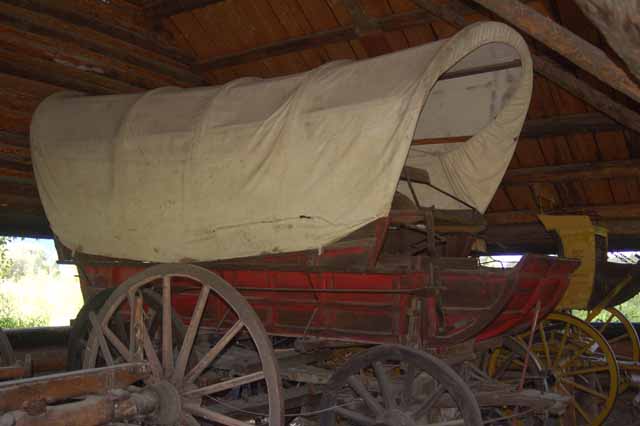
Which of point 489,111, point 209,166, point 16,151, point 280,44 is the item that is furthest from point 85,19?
point 489,111

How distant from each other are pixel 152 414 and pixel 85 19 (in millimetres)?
4833

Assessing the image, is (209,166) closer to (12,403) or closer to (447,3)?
(12,403)

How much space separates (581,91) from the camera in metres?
6.07

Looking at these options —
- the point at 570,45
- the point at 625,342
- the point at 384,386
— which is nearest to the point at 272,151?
the point at 384,386

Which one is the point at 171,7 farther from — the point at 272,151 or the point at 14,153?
the point at 272,151

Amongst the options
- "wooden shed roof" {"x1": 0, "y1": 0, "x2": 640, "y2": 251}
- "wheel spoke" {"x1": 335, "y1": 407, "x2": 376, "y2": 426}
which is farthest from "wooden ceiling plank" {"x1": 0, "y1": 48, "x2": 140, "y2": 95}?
"wheel spoke" {"x1": 335, "y1": 407, "x2": 376, "y2": 426}

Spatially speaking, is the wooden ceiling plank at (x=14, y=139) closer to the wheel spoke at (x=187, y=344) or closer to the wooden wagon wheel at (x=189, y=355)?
the wooden wagon wheel at (x=189, y=355)

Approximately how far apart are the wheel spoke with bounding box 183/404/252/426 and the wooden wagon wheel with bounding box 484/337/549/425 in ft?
6.26

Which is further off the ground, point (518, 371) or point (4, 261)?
point (4, 261)

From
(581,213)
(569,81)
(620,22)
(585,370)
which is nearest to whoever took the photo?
(620,22)

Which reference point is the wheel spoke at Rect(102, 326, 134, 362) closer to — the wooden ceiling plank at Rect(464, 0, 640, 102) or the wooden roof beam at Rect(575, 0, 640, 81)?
the wooden ceiling plank at Rect(464, 0, 640, 102)

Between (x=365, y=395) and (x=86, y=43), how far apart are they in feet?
16.7

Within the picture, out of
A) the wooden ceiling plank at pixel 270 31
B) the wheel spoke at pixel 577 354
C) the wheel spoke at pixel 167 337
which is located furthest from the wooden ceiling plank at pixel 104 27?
the wheel spoke at pixel 577 354

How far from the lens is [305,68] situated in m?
7.57
